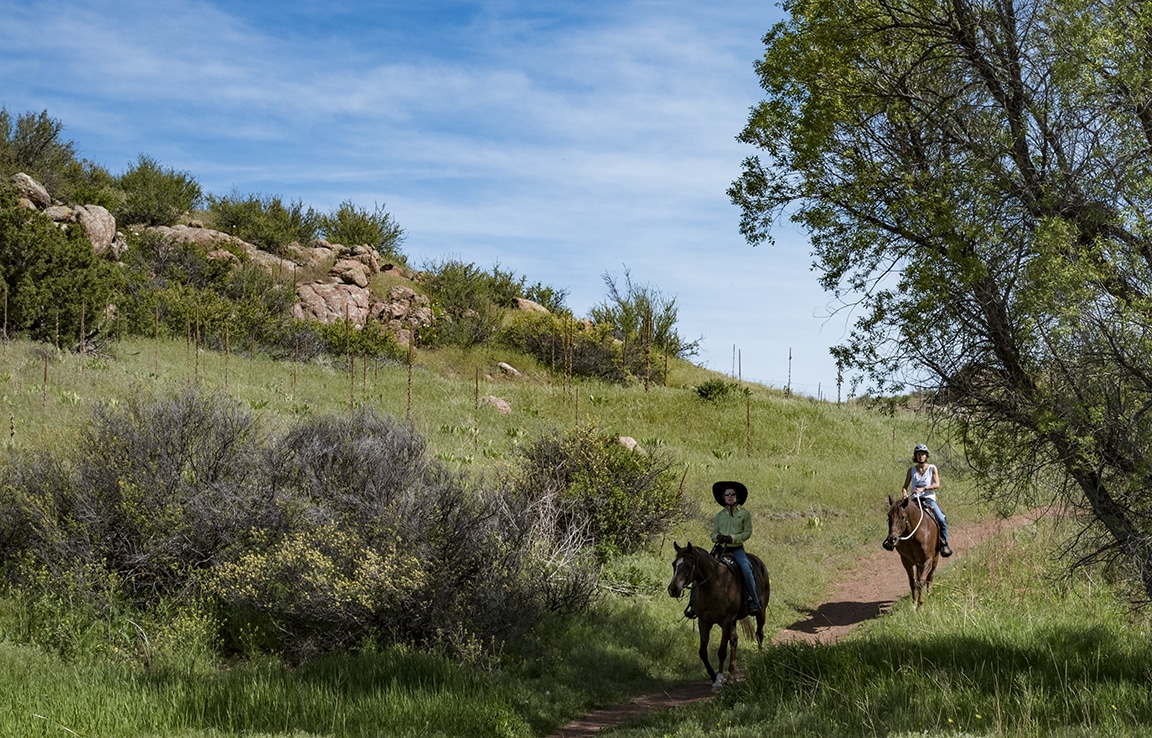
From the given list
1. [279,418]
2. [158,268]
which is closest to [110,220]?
[158,268]

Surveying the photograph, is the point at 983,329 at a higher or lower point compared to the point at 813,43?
lower

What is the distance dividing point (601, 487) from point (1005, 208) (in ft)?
29.9

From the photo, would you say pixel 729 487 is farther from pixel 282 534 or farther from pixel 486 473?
pixel 486 473

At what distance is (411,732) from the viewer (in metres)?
8.49

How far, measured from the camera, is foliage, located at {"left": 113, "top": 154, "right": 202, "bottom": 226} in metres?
51.7

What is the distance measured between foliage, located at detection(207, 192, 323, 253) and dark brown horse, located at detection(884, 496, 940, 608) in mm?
47522

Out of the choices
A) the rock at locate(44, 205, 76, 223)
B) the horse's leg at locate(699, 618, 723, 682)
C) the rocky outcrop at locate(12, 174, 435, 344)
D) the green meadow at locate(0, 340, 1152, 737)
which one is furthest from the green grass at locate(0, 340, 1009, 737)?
the rock at locate(44, 205, 76, 223)

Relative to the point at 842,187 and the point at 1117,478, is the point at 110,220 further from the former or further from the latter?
the point at 1117,478

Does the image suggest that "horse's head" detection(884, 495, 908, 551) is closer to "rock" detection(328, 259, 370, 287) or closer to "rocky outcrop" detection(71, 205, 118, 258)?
"rocky outcrop" detection(71, 205, 118, 258)

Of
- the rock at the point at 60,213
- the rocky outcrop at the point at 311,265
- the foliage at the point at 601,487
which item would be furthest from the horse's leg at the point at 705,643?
the rock at the point at 60,213

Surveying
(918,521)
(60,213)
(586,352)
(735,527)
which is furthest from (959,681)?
(60,213)

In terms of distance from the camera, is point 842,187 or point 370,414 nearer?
point 842,187

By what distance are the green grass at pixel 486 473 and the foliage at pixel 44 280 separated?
220 centimetres

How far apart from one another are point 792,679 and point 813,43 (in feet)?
24.0
